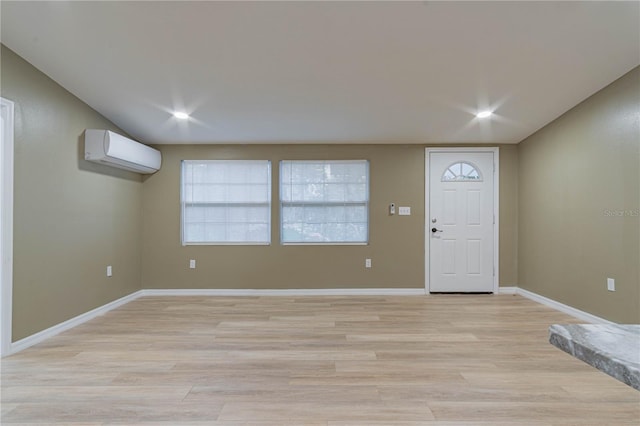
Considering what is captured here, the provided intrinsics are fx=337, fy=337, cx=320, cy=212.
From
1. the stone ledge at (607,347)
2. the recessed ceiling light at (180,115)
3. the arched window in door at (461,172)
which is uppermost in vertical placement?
the recessed ceiling light at (180,115)

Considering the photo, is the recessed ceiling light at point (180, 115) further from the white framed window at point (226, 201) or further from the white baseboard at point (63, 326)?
the white baseboard at point (63, 326)

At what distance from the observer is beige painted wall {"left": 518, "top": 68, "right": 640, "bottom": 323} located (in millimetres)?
3023

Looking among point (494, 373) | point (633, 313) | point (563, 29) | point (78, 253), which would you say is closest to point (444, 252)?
point (633, 313)

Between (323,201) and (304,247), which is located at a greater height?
(323,201)

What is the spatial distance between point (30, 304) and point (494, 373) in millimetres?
3728

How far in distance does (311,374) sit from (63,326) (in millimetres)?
2566

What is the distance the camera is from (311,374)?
91.4 inches

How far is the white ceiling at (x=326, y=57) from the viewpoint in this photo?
7.64 feet

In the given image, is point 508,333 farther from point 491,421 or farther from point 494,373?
point 491,421

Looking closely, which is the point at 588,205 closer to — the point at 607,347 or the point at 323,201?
the point at 323,201

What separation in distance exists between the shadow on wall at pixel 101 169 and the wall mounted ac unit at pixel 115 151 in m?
0.04

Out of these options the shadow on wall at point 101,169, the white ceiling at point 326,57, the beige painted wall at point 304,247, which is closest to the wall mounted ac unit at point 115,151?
the shadow on wall at point 101,169

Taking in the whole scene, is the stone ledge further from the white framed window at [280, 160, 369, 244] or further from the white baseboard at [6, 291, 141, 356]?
the white framed window at [280, 160, 369, 244]

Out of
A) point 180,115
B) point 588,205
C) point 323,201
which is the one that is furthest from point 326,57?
point 588,205
